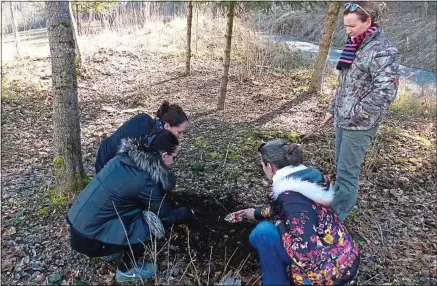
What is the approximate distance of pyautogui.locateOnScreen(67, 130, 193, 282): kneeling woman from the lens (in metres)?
2.46

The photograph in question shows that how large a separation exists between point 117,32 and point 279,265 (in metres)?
10.6

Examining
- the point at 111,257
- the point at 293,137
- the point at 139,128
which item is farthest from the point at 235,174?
the point at 111,257

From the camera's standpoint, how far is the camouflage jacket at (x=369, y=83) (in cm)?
258

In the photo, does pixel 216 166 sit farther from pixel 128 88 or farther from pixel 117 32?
pixel 117 32

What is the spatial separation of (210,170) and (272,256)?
203cm

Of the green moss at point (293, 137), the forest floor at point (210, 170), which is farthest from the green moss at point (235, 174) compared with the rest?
the green moss at point (293, 137)

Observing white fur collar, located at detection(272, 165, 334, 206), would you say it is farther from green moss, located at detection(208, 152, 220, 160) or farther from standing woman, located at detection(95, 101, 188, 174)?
green moss, located at detection(208, 152, 220, 160)

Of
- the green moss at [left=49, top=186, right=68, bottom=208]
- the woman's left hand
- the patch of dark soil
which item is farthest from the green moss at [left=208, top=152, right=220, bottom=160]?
the green moss at [left=49, top=186, right=68, bottom=208]

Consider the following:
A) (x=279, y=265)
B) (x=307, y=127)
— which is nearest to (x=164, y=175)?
(x=279, y=265)

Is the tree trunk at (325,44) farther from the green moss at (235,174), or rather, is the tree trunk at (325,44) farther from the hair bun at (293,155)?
the hair bun at (293,155)

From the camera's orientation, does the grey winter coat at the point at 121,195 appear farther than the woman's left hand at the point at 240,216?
No

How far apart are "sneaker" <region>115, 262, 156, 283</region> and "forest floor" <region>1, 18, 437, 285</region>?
9cm

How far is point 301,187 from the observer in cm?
215

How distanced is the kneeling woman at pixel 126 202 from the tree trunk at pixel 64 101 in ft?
2.90
